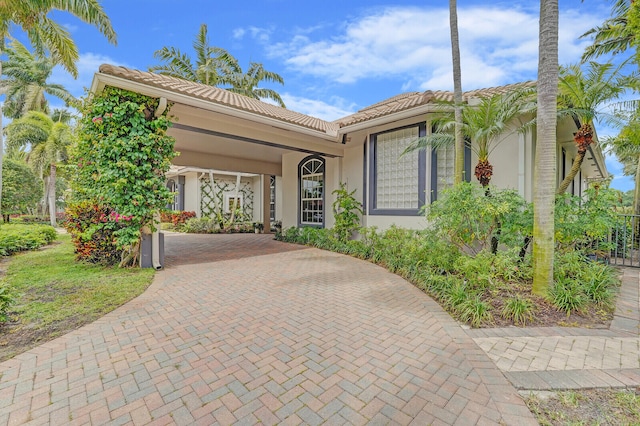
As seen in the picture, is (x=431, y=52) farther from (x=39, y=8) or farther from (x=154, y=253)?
(x=39, y=8)

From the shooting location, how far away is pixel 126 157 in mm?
6152

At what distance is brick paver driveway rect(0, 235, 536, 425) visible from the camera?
2.21 metres

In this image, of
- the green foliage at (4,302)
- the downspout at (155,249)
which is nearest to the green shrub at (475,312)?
the green foliage at (4,302)

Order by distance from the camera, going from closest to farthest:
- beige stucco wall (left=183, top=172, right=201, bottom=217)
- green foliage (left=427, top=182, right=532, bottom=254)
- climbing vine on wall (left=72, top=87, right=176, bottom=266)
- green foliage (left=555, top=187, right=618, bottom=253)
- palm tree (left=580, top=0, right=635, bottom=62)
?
green foliage (left=555, top=187, right=618, bottom=253), green foliage (left=427, top=182, right=532, bottom=254), climbing vine on wall (left=72, top=87, right=176, bottom=266), palm tree (left=580, top=0, right=635, bottom=62), beige stucco wall (left=183, top=172, right=201, bottom=217)

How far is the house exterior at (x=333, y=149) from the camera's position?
6.78 meters

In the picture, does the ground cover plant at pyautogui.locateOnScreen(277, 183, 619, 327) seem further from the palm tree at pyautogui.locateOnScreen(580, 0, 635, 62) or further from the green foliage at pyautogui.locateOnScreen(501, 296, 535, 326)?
the palm tree at pyautogui.locateOnScreen(580, 0, 635, 62)

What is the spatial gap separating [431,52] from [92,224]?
9.72 meters

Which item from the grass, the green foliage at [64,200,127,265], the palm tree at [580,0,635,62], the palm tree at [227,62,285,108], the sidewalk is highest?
the palm tree at [227,62,285,108]

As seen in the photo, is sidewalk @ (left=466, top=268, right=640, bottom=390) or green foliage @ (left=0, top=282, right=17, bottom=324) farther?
green foliage @ (left=0, top=282, right=17, bottom=324)

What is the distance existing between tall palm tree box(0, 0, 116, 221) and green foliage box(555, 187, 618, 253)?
525 inches

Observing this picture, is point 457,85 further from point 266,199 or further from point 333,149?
point 266,199

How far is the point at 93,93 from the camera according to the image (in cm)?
625

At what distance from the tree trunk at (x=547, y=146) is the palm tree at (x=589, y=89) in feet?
5.68

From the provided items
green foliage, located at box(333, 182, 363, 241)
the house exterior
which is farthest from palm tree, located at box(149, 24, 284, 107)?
green foliage, located at box(333, 182, 363, 241)
